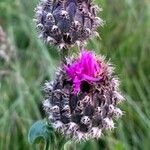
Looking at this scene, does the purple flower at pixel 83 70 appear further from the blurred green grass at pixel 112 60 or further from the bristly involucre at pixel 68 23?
the blurred green grass at pixel 112 60

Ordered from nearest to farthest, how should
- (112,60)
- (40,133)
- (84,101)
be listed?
(84,101) → (40,133) → (112,60)

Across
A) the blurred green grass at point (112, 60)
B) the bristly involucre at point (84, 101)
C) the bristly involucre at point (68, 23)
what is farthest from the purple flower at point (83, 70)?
the blurred green grass at point (112, 60)

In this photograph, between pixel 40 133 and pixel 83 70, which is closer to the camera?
pixel 83 70

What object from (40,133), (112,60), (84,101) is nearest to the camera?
(84,101)

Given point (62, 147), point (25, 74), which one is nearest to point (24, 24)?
point (25, 74)

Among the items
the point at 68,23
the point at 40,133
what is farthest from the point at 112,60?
the point at 40,133

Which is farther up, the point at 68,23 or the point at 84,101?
the point at 68,23

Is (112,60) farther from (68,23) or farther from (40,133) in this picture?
(40,133)
